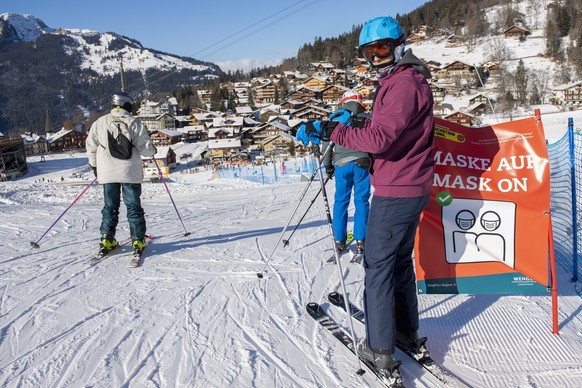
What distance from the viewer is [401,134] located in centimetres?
192

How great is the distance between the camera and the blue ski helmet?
195 centimetres

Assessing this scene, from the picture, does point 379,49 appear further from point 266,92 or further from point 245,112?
point 266,92

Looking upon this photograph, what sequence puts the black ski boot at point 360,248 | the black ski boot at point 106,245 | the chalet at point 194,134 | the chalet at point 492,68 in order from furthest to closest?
the chalet at point 194,134
the chalet at point 492,68
the black ski boot at point 106,245
the black ski boot at point 360,248

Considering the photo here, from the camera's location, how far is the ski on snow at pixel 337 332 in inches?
79.1

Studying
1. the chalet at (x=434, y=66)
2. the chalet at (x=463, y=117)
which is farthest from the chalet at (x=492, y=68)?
the chalet at (x=463, y=117)

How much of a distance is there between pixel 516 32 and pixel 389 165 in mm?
96948

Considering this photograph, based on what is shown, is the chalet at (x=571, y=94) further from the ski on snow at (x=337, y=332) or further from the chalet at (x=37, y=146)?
the chalet at (x=37, y=146)

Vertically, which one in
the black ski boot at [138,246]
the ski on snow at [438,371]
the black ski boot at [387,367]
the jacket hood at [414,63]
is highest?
the jacket hood at [414,63]

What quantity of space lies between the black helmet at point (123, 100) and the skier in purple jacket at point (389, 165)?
106 inches

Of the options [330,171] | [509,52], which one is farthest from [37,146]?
[509,52]

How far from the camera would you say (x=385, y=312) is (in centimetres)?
201

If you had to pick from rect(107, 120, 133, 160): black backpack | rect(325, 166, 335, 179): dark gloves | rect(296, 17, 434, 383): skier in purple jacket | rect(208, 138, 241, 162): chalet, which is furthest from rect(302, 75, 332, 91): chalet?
rect(296, 17, 434, 383): skier in purple jacket

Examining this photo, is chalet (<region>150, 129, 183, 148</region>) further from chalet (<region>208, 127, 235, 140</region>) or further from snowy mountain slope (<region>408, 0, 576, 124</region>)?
snowy mountain slope (<region>408, 0, 576, 124</region>)

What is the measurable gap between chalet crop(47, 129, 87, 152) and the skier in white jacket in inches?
3104
